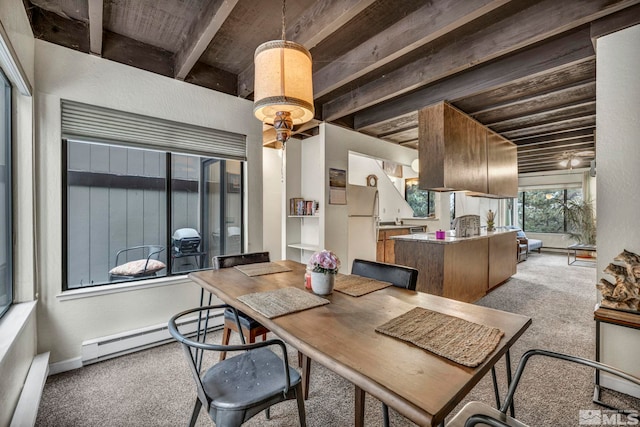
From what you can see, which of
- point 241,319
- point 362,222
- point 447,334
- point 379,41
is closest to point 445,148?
point 379,41

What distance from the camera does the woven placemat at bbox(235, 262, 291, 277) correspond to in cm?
219

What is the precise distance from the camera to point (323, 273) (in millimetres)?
1622

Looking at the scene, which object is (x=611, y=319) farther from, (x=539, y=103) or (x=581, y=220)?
(x=581, y=220)

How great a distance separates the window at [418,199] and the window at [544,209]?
16.4ft

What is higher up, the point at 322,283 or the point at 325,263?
the point at 325,263

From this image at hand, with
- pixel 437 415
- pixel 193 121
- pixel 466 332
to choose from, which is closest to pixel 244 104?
pixel 193 121

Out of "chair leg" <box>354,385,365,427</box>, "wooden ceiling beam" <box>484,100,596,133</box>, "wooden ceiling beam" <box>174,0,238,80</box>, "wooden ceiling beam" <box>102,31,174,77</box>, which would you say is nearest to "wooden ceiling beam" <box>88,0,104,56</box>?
"wooden ceiling beam" <box>102,31,174,77</box>

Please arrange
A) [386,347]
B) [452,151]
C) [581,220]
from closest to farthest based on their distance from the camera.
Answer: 1. [386,347]
2. [452,151]
3. [581,220]

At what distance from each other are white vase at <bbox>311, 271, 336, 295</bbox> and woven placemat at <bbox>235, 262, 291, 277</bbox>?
66 cm

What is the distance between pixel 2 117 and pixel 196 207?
1.60 m

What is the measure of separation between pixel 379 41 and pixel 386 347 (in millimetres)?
2399

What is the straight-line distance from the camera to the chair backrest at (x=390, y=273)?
1.83 metres

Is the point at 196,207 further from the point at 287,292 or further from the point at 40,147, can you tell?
the point at 287,292

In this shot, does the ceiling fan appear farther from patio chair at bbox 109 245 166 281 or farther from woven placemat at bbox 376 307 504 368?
patio chair at bbox 109 245 166 281
